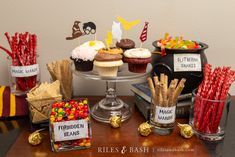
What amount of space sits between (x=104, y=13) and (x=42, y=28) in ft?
0.94

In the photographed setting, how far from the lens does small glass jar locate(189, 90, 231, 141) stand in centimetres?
84

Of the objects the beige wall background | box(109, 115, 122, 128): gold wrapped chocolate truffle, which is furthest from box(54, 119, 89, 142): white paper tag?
the beige wall background

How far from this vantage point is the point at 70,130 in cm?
77

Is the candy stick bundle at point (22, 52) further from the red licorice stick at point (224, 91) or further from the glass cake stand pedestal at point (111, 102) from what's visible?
the red licorice stick at point (224, 91)

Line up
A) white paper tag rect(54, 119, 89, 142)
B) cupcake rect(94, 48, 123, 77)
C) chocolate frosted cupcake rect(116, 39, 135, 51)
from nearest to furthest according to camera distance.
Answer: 1. white paper tag rect(54, 119, 89, 142)
2. cupcake rect(94, 48, 123, 77)
3. chocolate frosted cupcake rect(116, 39, 135, 51)

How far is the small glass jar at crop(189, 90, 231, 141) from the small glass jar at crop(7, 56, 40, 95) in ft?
1.98

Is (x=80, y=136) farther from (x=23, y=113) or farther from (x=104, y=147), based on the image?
(x=23, y=113)

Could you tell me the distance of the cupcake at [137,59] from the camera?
95 cm

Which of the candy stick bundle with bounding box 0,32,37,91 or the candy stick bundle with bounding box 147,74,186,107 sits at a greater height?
the candy stick bundle with bounding box 0,32,37,91

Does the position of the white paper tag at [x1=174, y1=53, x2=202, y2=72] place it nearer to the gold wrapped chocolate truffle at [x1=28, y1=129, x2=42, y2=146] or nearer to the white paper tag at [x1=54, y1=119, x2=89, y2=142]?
the white paper tag at [x1=54, y1=119, x2=89, y2=142]

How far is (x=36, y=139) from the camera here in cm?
81

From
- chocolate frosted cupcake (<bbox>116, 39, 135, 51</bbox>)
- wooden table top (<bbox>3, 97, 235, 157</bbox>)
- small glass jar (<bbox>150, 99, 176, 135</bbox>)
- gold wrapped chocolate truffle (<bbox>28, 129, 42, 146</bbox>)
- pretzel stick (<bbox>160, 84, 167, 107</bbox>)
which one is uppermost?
chocolate frosted cupcake (<bbox>116, 39, 135, 51</bbox>)

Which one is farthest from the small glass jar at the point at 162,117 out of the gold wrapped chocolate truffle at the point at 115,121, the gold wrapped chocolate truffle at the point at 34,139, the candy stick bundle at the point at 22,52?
the candy stick bundle at the point at 22,52

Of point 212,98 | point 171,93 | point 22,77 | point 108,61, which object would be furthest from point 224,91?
point 22,77
